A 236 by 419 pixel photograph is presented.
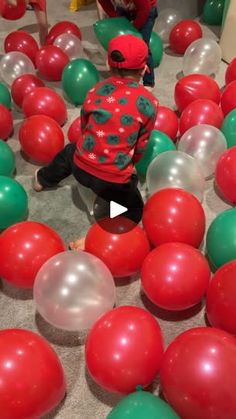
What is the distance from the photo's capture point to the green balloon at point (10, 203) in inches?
65.4

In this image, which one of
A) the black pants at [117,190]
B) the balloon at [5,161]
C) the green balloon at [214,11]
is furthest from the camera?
the green balloon at [214,11]

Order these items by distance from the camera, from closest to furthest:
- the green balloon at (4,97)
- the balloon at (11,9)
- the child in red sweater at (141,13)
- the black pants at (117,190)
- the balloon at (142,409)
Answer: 1. the balloon at (142,409)
2. the black pants at (117,190)
3. the green balloon at (4,97)
4. the child in red sweater at (141,13)
5. the balloon at (11,9)

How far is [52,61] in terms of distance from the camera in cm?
266

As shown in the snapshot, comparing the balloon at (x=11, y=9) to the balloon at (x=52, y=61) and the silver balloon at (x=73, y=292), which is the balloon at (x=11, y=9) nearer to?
the balloon at (x=52, y=61)

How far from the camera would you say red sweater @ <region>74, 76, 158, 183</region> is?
1581mm

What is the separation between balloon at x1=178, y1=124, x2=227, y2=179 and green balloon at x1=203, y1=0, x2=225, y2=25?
6.30 feet

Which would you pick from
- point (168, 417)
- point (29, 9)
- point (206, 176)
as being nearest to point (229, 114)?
point (206, 176)

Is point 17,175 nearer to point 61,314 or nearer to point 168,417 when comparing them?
point 61,314

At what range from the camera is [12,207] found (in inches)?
66.2

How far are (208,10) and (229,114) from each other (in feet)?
5.88

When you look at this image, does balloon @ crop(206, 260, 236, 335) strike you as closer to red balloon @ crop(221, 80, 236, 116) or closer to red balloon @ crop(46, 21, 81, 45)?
red balloon @ crop(221, 80, 236, 116)

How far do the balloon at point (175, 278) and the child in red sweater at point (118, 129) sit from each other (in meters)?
0.31

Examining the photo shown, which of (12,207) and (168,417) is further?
(12,207)

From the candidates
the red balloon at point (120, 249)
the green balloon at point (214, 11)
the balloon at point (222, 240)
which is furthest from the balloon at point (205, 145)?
the green balloon at point (214, 11)
